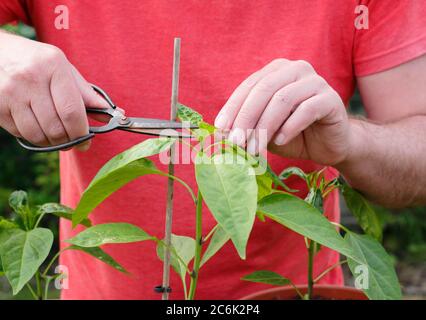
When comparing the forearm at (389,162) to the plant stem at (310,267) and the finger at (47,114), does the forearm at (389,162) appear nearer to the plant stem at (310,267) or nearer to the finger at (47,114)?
the plant stem at (310,267)

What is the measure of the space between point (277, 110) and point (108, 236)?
11.2 inches

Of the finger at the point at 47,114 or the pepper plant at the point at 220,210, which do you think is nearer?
the pepper plant at the point at 220,210

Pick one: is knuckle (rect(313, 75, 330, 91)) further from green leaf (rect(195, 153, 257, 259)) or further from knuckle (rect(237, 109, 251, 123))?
green leaf (rect(195, 153, 257, 259))

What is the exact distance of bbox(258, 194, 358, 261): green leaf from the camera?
2.73ft

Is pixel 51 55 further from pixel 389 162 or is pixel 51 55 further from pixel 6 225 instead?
pixel 389 162

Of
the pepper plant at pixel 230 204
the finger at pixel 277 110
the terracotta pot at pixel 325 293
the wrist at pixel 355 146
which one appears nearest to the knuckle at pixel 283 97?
the finger at pixel 277 110

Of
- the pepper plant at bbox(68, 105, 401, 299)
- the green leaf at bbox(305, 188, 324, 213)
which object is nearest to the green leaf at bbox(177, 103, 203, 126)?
the pepper plant at bbox(68, 105, 401, 299)

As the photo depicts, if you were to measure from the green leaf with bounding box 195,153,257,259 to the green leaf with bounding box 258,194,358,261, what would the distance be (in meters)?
0.08

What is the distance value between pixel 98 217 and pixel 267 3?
0.54 m

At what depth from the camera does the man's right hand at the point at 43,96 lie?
0.95m

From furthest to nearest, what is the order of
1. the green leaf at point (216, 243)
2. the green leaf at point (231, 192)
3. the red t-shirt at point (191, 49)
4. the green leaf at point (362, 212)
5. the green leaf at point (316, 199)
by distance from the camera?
1. the red t-shirt at point (191, 49)
2. the green leaf at point (362, 212)
3. the green leaf at point (316, 199)
4. the green leaf at point (216, 243)
5. the green leaf at point (231, 192)

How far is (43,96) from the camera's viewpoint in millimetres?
963

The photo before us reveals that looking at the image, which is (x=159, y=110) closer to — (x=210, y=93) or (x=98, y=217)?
(x=210, y=93)
